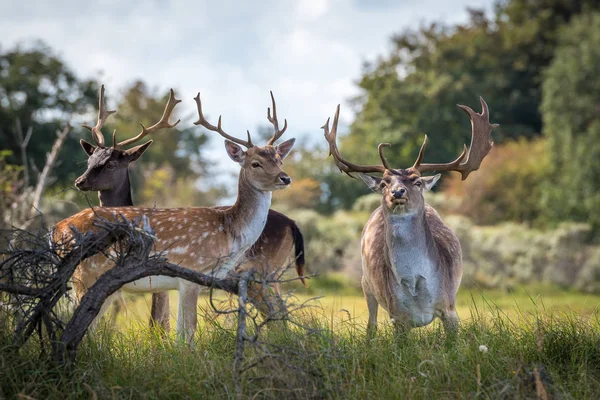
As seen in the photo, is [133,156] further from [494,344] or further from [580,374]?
[580,374]

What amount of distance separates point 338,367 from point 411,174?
7.01 ft

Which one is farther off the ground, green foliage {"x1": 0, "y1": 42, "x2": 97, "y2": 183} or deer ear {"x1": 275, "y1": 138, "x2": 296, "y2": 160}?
green foliage {"x1": 0, "y1": 42, "x2": 97, "y2": 183}

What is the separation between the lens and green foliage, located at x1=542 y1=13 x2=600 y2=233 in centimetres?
2427

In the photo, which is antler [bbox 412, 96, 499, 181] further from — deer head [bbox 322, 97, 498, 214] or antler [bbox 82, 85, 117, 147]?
antler [bbox 82, 85, 117, 147]

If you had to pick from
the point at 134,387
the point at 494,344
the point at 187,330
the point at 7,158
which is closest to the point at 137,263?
the point at 134,387

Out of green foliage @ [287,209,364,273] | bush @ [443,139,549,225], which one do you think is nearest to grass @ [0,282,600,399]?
green foliage @ [287,209,364,273]

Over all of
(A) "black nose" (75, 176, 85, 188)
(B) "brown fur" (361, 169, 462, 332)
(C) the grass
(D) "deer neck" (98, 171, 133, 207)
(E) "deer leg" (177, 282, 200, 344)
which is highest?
(A) "black nose" (75, 176, 85, 188)

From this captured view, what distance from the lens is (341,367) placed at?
405 cm

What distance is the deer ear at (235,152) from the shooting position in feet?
20.4

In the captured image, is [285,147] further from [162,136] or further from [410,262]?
[162,136]

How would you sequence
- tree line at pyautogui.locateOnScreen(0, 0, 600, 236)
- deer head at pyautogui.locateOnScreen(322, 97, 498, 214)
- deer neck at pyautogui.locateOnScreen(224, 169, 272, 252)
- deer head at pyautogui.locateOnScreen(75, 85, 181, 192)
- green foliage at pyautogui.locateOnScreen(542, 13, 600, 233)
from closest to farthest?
deer head at pyautogui.locateOnScreen(322, 97, 498, 214), deer neck at pyautogui.locateOnScreen(224, 169, 272, 252), deer head at pyautogui.locateOnScreen(75, 85, 181, 192), tree line at pyautogui.locateOnScreen(0, 0, 600, 236), green foliage at pyautogui.locateOnScreen(542, 13, 600, 233)

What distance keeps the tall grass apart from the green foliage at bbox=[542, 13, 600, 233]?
20.3 m

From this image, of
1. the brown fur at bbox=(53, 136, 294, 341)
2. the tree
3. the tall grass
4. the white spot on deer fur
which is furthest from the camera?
the tree

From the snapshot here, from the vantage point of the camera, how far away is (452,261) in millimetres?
5938
